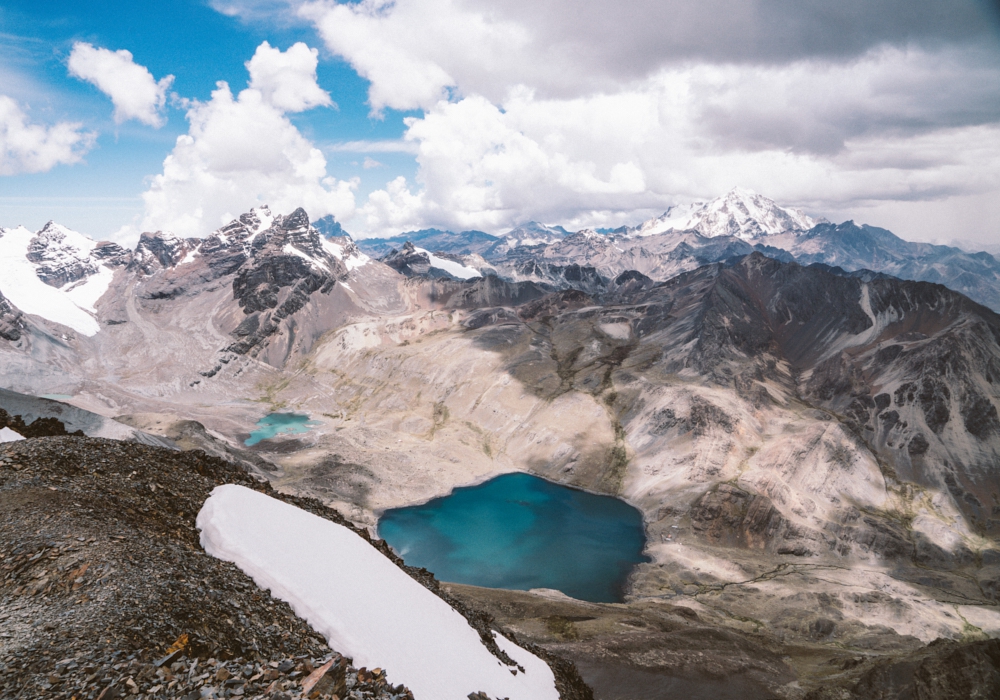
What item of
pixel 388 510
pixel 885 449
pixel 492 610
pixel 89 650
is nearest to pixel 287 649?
pixel 89 650

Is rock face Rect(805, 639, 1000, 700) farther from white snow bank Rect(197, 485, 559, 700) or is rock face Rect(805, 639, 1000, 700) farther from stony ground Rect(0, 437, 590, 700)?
stony ground Rect(0, 437, 590, 700)

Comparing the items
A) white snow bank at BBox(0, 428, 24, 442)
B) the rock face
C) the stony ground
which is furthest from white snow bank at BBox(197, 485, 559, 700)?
the rock face

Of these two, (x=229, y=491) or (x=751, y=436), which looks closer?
(x=229, y=491)

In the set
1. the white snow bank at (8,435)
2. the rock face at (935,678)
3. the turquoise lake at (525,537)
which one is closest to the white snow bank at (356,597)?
the white snow bank at (8,435)

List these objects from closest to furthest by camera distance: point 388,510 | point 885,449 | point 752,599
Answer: point 752,599 < point 388,510 < point 885,449

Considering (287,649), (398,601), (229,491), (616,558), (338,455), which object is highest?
(229,491)

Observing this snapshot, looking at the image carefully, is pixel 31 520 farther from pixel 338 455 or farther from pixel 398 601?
pixel 338 455

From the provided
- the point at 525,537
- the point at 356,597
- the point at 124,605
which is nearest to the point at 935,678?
the point at 356,597

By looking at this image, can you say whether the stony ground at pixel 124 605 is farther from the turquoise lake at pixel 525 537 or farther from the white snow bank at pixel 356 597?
the turquoise lake at pixel 525 537
